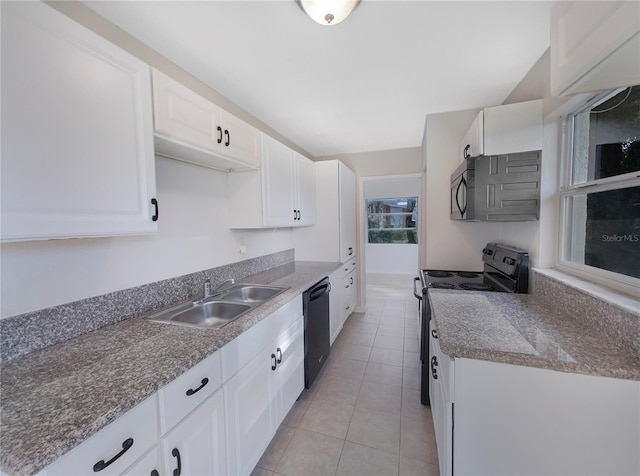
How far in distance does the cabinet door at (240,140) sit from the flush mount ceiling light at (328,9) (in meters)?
0.78

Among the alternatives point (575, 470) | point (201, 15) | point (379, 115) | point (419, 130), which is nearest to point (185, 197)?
point (201, 15)

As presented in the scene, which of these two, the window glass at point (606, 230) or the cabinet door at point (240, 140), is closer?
the window glass at point (606, 230)

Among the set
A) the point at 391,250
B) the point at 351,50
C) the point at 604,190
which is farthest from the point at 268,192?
the point at 391,250

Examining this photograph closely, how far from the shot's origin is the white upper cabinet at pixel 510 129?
65.1 inches

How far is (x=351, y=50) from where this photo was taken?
5.21 ft

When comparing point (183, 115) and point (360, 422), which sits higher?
point (183, 115)

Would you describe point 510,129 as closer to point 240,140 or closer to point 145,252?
point 240,140

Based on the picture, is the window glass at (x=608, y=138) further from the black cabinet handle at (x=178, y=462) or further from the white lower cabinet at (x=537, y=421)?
the black cabinet handle at (x=178, y=462)

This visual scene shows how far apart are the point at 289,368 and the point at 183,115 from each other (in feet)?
5.71

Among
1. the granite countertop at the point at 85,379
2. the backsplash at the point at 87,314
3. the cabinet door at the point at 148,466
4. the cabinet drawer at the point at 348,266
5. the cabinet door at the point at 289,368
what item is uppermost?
the backsplash at the point at 87,314

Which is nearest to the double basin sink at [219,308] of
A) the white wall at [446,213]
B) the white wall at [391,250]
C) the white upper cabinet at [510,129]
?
the white wall at [446,213]

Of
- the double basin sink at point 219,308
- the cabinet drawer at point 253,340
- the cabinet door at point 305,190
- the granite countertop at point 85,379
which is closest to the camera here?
the granite countertop at point 85,379

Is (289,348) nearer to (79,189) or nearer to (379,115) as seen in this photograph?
(79,189)

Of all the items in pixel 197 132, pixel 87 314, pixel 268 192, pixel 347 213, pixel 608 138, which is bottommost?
pixel 87 314
